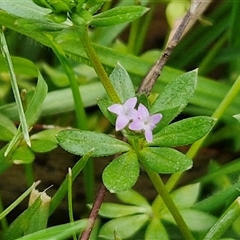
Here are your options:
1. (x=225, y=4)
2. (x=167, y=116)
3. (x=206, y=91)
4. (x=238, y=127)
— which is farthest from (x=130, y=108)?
(x=225, y=4)

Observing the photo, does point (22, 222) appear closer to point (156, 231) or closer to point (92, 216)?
point (92, 216)

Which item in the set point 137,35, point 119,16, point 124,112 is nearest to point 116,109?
point 124,112

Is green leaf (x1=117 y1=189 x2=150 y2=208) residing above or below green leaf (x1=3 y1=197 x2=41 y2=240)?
above

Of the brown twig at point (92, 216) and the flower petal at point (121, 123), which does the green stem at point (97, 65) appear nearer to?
the flower petal at point (121, 123)

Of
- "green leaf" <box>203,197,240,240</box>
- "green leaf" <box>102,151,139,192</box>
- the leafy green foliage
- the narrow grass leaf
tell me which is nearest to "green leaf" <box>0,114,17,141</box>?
the leafy green foliage

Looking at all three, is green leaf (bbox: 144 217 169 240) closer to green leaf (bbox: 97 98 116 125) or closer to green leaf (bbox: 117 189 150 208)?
green leaf (bbox: 117 189 150 208)

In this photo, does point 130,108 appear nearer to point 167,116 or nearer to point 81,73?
point 167,116

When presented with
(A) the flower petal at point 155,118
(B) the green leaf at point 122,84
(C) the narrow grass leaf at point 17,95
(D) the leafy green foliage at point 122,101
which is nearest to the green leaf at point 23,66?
(D) the leafy green foliage at point 122,101
